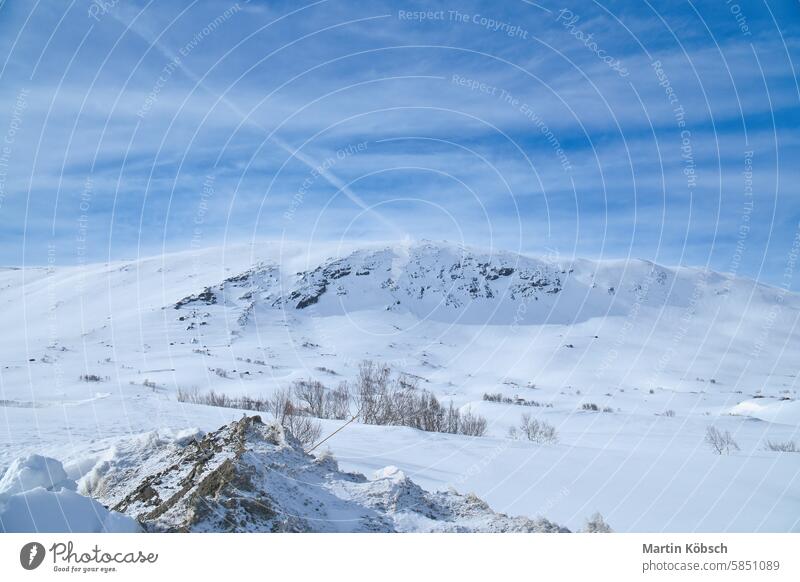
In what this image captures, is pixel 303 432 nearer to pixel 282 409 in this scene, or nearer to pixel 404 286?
pixel 282 409

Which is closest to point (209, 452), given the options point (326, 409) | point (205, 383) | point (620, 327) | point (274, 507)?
point (274, 507)

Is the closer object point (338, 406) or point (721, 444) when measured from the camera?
point (721, 444)

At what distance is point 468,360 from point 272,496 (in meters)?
76.7

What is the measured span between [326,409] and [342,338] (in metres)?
50.5

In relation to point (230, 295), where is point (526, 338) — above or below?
below

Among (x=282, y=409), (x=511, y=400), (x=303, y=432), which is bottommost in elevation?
(x=511, y=400)

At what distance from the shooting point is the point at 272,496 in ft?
17.1

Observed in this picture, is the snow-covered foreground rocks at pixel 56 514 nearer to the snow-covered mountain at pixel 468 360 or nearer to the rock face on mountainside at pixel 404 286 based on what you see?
the snow-covered mountain at pixel 468 360

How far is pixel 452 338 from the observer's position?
95625 mm

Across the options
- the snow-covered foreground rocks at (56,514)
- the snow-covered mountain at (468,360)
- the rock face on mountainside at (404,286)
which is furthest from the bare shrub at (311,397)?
the rock face on mountainside at (404,286)

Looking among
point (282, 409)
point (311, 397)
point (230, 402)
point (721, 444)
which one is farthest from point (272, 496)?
point (311, 397)

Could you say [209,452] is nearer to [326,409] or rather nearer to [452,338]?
[326,409]

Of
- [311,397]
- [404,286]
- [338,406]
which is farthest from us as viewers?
[404,286]
